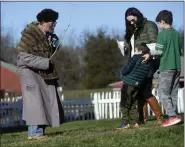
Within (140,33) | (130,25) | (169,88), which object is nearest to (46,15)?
(130,25)

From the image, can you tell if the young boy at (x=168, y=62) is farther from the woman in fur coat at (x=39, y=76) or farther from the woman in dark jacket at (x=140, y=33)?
the woman in fur coat at (x=39, y=76)

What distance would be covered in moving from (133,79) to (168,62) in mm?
598

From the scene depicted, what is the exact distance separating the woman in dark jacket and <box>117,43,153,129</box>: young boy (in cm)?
18

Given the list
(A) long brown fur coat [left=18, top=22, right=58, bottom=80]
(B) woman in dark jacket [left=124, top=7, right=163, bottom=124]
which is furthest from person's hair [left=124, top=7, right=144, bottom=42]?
(A) long brown fur coat [left=18, top=22, right=58, bottom=80]

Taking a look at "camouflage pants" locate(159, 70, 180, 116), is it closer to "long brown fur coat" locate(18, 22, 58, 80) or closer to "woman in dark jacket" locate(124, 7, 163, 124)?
"woman in dark jacket" locate(124, 7, 163, 124)

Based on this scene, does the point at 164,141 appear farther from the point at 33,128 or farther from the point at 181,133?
the point at 33,128

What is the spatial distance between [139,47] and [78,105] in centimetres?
1240

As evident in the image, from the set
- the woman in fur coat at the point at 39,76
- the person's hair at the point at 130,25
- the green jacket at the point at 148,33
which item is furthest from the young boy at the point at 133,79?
the woman in fur coat at the point at 39,76

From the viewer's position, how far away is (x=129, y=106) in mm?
7000

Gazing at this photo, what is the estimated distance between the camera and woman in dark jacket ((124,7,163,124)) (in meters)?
6.94

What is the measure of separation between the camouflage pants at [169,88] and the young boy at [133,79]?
0.77 ft

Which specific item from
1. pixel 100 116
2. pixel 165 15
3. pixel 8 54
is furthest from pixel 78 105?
pixel 8 54

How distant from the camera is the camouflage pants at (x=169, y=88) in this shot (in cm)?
688

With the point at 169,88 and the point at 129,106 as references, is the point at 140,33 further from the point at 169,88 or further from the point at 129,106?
the point at 129,106
